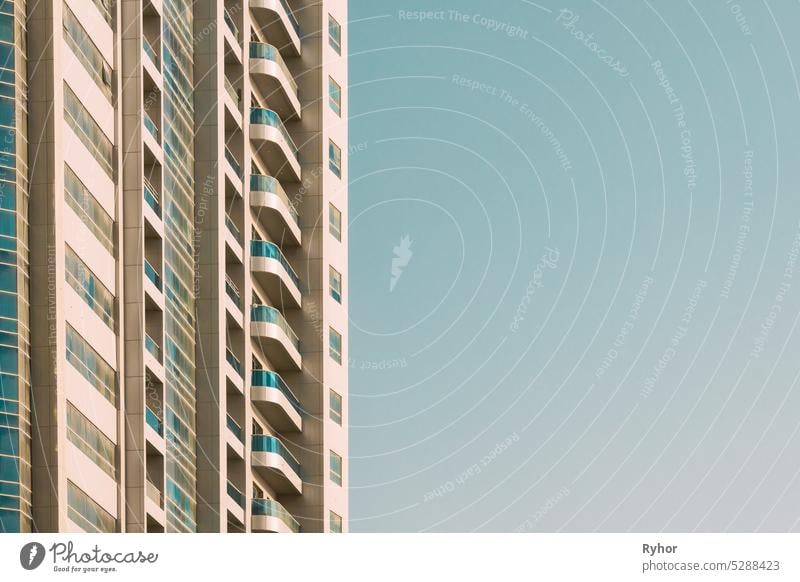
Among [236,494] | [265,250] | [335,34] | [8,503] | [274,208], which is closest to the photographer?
[8,503]

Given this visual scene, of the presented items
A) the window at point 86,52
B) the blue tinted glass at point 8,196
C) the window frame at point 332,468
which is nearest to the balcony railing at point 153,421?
the window at point 86,52

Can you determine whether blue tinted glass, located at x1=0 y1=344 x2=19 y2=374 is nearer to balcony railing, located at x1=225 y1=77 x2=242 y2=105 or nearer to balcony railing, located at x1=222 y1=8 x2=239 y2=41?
balcony railing, located at x1=225 y1=77 x2=242 y2=105

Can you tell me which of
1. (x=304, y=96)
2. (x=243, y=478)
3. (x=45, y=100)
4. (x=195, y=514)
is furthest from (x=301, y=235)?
(x=45, y=100)

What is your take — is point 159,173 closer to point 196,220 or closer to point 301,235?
point 196,220

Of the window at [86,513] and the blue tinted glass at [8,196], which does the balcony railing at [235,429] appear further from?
the blue tinted glass at [8,196]

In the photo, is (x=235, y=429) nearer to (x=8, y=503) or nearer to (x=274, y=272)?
(x=274, y=272)

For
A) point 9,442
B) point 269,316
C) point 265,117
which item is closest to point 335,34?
point 265,117

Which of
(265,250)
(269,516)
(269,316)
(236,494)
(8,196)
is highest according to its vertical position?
(8,196)
